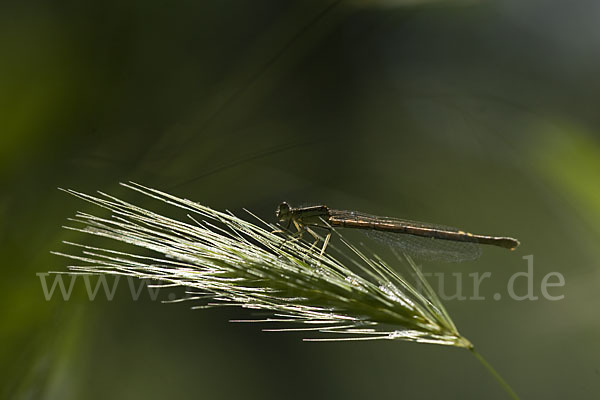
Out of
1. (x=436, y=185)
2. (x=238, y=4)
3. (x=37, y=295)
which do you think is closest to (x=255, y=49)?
(x=238, y=4)

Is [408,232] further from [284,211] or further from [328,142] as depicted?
[328,142]

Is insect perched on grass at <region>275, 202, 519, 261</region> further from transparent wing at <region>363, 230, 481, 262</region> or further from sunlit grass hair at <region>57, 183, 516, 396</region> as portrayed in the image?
sunlit grass hair at <region>57, 183, 516, 396</region>

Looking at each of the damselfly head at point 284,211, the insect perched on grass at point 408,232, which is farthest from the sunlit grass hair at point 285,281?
the damselfly head at point 284,211

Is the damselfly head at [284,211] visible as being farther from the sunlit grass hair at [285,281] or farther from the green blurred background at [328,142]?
the sunlit grass hair at [285,281]

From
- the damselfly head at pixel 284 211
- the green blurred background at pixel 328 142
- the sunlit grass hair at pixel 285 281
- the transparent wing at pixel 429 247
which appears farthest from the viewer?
the green blurred background at pixel 328 142

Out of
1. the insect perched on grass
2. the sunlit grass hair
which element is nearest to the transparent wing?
the insect perched on grass

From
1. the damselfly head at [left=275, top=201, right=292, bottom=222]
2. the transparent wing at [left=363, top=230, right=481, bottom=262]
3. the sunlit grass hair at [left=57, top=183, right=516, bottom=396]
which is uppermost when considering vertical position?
the damselfly head at [left=275, top=201, right=292, bottom=222]

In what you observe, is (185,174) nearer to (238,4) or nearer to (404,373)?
(238,4)
